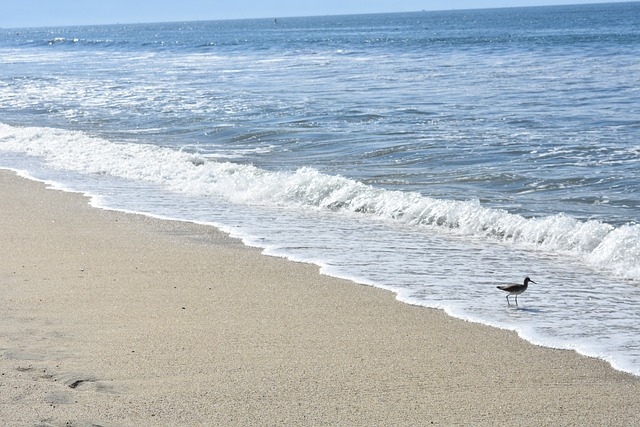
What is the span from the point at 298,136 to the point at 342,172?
443 centimetres

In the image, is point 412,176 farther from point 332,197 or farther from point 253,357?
point 253,357

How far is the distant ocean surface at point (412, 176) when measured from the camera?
296 inches

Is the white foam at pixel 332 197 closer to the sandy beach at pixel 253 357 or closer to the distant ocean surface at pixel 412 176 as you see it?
the distant ocean surface at pixel 412 176

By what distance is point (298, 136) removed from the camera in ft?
59.0

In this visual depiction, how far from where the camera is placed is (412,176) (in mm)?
13234

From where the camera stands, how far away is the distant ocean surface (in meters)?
7.52

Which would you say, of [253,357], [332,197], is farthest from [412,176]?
[253,357]

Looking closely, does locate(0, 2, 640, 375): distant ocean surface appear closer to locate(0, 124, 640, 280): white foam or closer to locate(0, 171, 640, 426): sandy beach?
locate(0, 124, 640, 280): white foam

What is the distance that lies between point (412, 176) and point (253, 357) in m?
8.10

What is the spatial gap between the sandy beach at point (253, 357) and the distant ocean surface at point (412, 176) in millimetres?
522

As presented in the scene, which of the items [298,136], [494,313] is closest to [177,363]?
[494,313]

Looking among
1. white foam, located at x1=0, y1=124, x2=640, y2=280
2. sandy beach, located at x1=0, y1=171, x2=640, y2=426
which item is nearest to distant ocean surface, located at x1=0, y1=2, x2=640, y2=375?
white foam, located at x1=0, y1=124, x2=640, y2=280

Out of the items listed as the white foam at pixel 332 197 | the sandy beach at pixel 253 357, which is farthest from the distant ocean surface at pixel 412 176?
the sandy beach at pixel 253 357

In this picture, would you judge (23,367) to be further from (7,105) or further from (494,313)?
(7,105)
